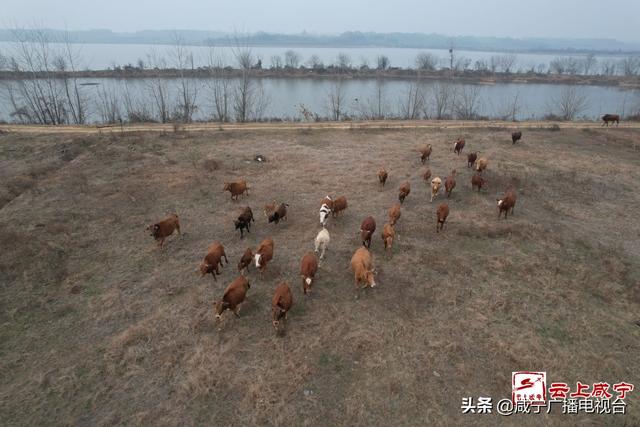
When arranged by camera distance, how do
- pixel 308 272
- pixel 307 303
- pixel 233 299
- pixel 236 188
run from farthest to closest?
pixel 236 188 → pixel 308 272 → pixel 307 303 → pixel 233 299

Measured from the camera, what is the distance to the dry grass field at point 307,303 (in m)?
7.41

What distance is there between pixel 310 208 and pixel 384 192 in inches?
145

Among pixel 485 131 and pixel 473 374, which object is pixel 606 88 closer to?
pixel 485 131

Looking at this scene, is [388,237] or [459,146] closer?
[388,237]

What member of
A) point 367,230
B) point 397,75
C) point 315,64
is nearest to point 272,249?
point 367,230

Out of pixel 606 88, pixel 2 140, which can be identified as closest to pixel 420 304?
pixel 2 140

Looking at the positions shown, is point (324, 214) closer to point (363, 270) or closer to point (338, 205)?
point (338, 205)

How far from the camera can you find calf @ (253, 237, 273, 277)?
10.7m

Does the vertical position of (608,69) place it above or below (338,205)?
above

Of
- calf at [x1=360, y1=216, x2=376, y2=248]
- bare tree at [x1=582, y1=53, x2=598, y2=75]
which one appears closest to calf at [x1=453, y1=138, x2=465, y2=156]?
calf at [x1=360, y1=216, x2=376, y2=248]

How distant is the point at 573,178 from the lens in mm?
18750

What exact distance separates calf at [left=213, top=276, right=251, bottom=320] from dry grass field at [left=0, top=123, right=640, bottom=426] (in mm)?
404

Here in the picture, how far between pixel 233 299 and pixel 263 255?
6.70 ft

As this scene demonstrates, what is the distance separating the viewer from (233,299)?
8.98 m
